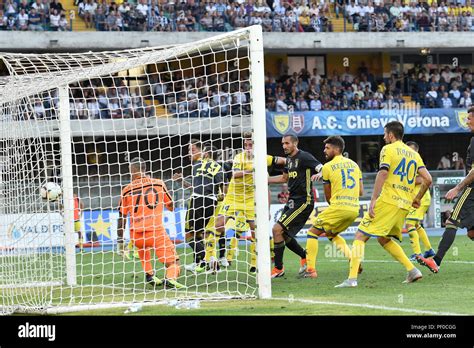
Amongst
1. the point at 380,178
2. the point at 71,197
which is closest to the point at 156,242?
the point at 71,197

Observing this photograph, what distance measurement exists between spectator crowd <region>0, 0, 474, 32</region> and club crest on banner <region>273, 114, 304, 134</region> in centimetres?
394

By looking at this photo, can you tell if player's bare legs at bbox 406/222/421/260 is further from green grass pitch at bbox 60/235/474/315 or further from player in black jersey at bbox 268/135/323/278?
player in black jersey at bbox 268/135/323/278

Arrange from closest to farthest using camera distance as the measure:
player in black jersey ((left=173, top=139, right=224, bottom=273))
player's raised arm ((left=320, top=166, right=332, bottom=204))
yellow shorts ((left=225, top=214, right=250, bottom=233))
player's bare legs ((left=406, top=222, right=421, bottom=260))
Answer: player's raised arm ((left=320, top=166, right=332, bottom=204)) < player in black jersey ((left=173, top=139, right=224, bottom=273)) < yellow shorts ((left=225, top=214, right=250, bottom=233)) < player's bare legs ((left=406, top=222, right=421, bottom=260))

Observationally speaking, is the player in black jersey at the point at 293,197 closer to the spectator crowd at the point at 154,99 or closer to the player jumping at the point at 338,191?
the player jumping at the point at 338,191

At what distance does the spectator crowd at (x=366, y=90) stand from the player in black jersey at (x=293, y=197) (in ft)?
69.1

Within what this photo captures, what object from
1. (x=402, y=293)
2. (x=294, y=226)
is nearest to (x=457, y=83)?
(x=294, y=226)

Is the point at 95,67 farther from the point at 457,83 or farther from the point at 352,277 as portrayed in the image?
→ the point at 457,83

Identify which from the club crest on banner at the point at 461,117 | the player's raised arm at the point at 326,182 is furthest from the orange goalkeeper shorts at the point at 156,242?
the club crest on banner at the point at 461,117

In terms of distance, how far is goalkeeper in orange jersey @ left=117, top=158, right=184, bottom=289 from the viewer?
39.1 ft

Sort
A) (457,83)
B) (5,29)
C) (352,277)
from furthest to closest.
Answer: (457,83), (5,29), (352,277)

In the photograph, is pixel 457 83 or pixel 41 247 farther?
pixel 457 83

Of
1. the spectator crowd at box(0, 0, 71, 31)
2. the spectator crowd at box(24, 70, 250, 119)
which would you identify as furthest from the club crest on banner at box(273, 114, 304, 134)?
the spectator crowd at box(0, 0, 71, 31)
